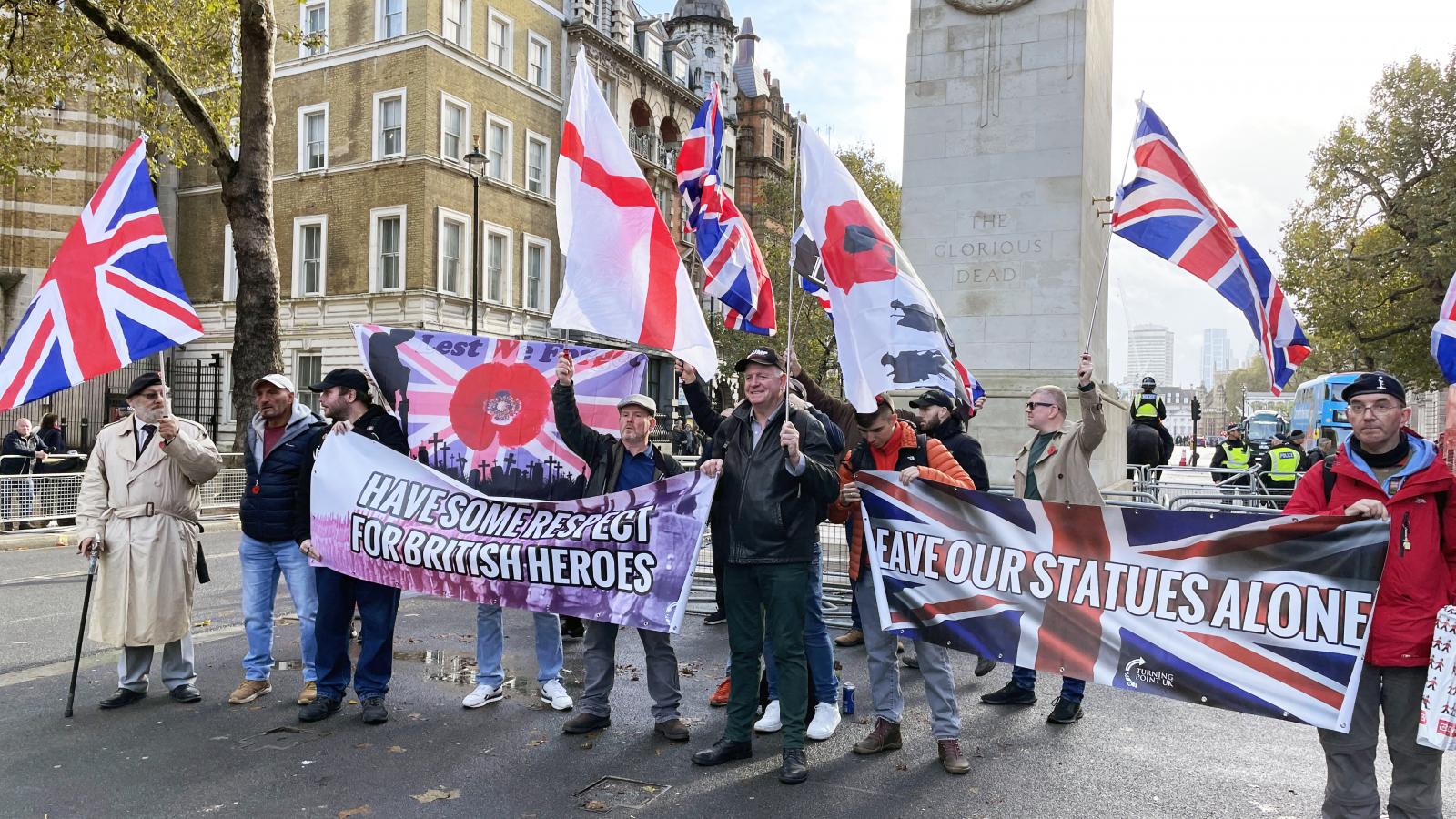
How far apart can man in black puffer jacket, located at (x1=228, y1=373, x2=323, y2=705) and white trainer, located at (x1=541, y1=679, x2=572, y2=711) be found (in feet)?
4.97

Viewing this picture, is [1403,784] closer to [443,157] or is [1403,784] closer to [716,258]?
[716,258]

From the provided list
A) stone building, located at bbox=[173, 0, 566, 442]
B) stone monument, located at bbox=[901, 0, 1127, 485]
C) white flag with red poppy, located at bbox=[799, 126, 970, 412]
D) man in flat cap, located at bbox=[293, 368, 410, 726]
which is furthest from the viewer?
stone building, located at bbox=[173, 0, 566, 442]

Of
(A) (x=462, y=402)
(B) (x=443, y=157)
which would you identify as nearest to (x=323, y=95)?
(B) (x=443, y=157)

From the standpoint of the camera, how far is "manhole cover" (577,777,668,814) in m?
4.85

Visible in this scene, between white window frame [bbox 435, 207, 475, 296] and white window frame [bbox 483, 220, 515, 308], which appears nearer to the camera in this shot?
white window frame [bbox 435, 207, 475, 296]

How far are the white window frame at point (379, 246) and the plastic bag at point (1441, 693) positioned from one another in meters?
31.8

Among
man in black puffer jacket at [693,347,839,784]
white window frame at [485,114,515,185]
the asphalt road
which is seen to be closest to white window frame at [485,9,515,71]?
white window frame at [485,114,515,185]

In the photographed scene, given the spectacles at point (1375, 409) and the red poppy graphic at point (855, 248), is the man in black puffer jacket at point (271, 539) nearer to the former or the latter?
the red poppy graphic at point (855, 248)

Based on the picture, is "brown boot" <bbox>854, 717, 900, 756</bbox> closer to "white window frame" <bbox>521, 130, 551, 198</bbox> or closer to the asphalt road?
the asphalt road

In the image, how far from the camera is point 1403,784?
406 cm

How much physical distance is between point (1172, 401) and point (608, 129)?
12077 cm

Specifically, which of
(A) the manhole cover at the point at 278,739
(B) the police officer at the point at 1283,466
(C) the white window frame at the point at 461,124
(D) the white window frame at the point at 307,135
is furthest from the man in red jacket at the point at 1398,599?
(D) the white window frame at the point at 307,135

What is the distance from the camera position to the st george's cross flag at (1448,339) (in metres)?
4.86

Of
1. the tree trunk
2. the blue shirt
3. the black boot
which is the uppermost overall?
the tree trunk
